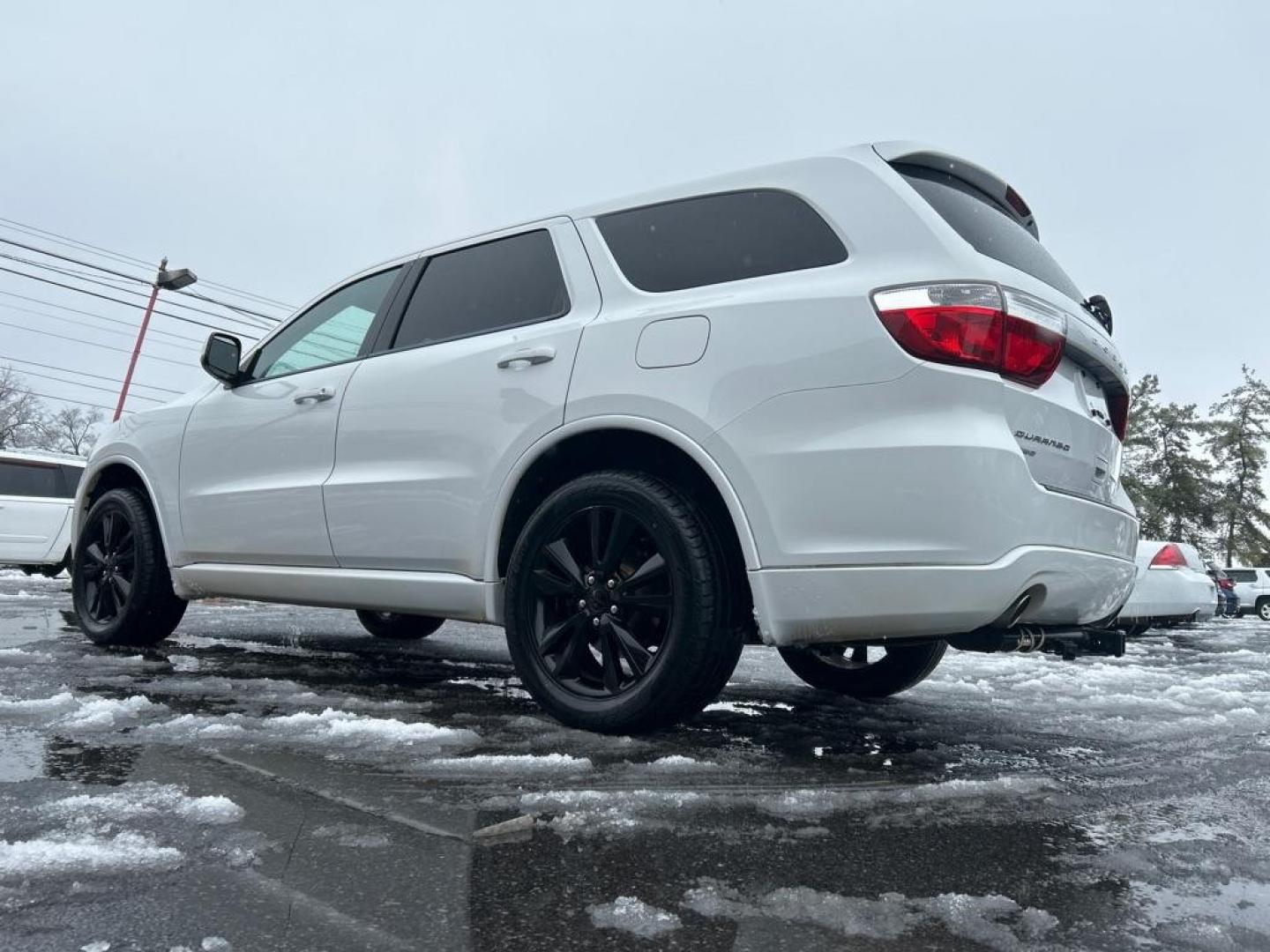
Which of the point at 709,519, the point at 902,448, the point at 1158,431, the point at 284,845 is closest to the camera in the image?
the point at 284,845

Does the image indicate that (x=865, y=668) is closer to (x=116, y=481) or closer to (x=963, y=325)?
(x=963, y=325)

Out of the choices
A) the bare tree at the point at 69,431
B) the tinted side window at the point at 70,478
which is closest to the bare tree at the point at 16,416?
the bare tree at the point at 69,431

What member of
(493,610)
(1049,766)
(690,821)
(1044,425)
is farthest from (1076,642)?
(493,610)

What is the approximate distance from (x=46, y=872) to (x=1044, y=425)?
2567 mm

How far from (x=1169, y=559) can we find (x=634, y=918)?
372 inches

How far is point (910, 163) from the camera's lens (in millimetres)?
3086

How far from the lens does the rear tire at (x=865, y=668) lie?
409 centimetres

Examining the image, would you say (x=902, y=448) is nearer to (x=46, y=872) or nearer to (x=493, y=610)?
(x=493, y=610)

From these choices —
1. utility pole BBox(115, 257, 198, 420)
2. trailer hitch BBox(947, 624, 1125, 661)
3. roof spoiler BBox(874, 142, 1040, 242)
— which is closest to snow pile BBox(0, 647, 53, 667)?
trailer hitch BBox(947, 624, 1125, 661)

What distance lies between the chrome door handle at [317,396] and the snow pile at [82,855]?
2411 millimetres

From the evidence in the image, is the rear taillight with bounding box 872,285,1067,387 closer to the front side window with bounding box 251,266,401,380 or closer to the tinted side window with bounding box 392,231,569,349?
the tinted side window with bounding box 392,231,569,349

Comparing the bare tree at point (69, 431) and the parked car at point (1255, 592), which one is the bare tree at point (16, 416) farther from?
the parked car at point (1255, 592)

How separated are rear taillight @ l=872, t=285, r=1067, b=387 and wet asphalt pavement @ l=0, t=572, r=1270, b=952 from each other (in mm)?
1158

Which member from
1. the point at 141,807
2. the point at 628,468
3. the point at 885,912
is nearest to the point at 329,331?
the point at 628,468
